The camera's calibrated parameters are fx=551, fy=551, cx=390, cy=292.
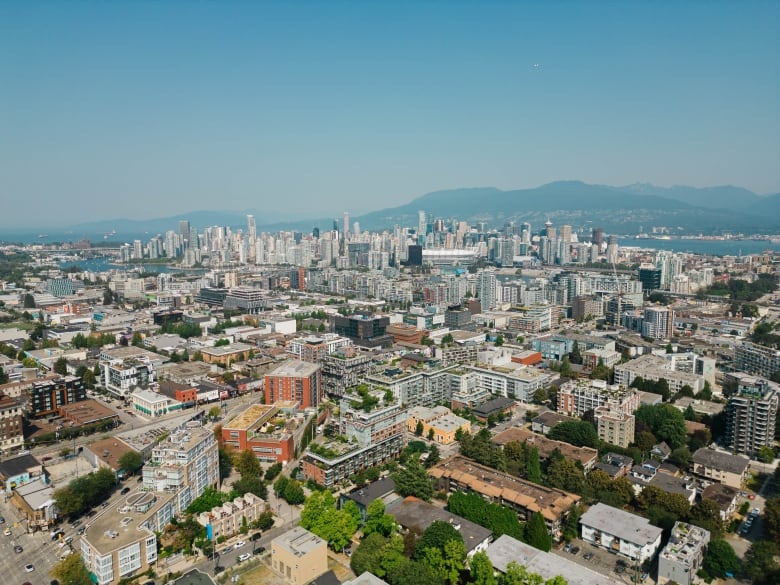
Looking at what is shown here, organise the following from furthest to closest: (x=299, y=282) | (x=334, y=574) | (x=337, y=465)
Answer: (x=299, y=282) < (x=337, y=465) < (x=334, y=574)

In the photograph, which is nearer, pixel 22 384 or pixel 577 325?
pixel 22 384

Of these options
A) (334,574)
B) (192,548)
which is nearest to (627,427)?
(334,574)

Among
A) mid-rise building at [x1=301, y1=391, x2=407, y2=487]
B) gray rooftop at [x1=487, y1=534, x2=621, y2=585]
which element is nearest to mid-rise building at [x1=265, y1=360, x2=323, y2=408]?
mid-rise building at [x1=301, y1=391, x2=407, y2=487]

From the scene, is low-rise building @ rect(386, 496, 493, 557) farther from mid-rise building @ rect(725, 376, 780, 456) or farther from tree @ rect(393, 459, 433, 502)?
mid-rise building @ rect(725, 376, 780, 456)

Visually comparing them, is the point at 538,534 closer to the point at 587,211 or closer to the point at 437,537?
the point at 437,537

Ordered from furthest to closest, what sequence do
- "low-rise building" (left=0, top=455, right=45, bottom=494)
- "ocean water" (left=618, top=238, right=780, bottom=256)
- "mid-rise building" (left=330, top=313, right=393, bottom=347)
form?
1. "ocean water" (left=618, top=238, right=780, bottom=256)
2. "mid-rise building" (left=330, top=313, right=393, bottom=347)
3. "low-rise building" (left=0, top=455, right=45, bottom=494)

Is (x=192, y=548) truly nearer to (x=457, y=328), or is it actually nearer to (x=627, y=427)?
(x=627, y=427)
